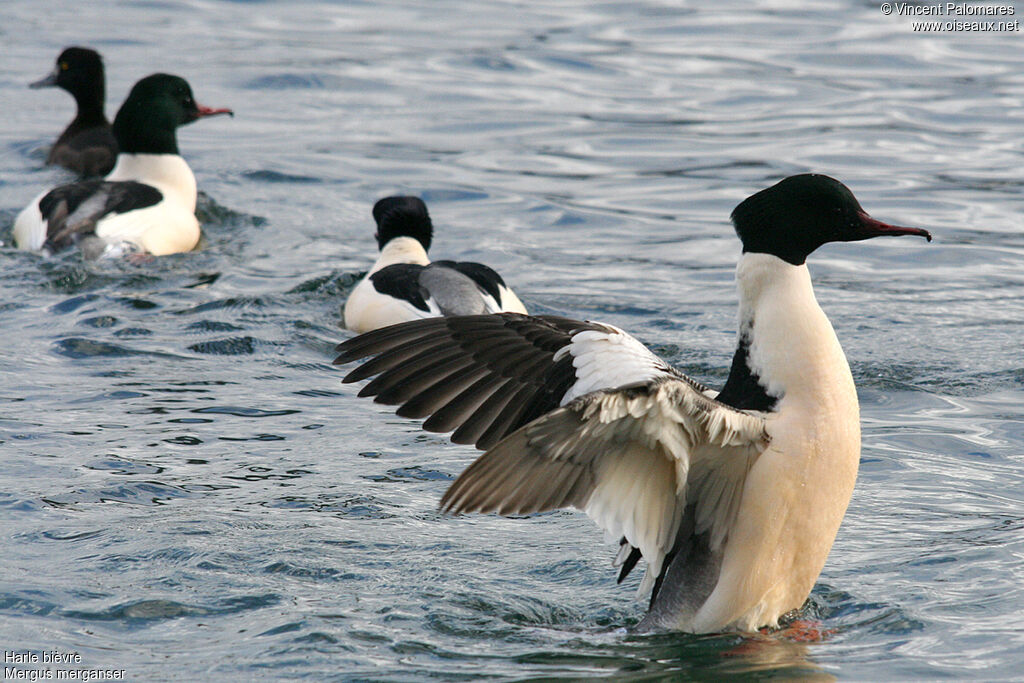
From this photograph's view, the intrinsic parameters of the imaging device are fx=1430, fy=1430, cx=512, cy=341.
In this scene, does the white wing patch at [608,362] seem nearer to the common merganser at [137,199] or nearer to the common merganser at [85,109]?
the common merganser at [137,199]

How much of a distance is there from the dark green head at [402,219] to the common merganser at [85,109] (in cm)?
490

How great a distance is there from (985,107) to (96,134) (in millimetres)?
9204

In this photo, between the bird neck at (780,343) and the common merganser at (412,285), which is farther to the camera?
the common merganser at (412,285)

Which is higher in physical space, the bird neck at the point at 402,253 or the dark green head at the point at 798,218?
the dark green head at the point at 798,218

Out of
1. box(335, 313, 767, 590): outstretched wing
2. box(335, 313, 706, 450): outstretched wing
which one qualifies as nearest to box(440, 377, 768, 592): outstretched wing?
box(335, 313, 767, 590): outstretched wing

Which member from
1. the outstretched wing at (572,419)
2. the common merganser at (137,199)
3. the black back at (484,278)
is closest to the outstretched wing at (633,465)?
the outstretched wing at (572,419)

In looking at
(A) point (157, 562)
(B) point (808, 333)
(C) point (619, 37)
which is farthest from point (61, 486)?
(C) point (619, 37)

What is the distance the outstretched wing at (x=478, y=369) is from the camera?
5168mm

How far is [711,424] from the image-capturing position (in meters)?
4.75

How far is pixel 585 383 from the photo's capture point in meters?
4.88

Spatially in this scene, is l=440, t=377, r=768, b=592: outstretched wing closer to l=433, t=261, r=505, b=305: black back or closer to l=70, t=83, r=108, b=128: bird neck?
l=433, t=261, r=505, b=305: black back

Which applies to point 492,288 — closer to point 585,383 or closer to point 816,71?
point 585,383

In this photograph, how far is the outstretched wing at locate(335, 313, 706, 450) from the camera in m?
5.17

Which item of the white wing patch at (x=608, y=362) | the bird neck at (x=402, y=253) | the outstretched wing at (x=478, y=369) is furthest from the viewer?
the bird neck at (x=402, y=253)
